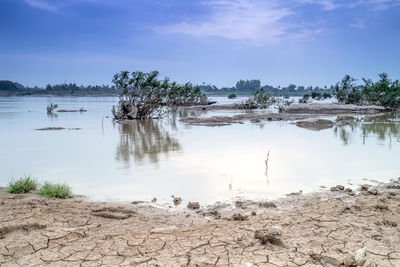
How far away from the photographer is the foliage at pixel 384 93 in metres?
30.0

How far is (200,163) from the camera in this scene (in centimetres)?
853

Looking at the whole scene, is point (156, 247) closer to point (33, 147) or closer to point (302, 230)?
point (302, 230)

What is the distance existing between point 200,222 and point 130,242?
110 cm

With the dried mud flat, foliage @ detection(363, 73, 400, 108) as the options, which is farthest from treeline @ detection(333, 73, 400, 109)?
the dried mud flat

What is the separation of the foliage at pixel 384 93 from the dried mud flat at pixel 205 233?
92.1ft

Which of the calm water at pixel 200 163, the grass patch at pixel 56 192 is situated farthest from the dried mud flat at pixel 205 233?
the calm water at pixel 200 163

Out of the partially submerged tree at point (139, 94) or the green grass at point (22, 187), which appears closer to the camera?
the green grass at point (22, 187)

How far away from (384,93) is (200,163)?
2726cm

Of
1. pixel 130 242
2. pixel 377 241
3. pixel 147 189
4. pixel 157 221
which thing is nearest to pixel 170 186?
pixel 147 189

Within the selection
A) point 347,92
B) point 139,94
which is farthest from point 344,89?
point 139,94

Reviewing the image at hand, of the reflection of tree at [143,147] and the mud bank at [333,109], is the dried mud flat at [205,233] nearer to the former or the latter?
the reflection of tree at [143,147]

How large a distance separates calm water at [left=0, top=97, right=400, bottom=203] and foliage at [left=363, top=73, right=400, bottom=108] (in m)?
19.2

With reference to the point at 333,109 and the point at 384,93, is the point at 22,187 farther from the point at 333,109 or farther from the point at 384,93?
the point at 384,93

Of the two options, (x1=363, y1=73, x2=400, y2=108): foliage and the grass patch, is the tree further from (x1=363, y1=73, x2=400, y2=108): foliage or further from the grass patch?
the grass patch
